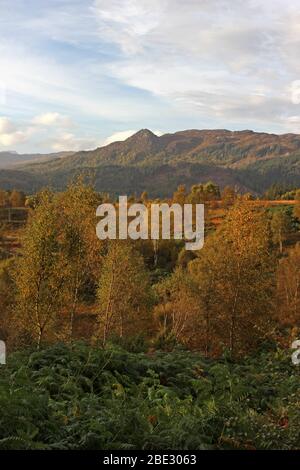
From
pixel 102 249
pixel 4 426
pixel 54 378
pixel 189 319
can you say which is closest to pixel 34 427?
pixel 4 426

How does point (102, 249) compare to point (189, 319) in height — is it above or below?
above

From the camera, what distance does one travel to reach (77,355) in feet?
54.1

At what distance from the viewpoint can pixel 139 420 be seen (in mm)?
9203

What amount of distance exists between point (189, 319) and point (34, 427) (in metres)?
21.5

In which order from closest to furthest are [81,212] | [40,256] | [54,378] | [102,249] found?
1. [54,378]
2. [40,256]
3. [81,212]
4. [102,249]

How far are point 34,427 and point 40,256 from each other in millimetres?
13576

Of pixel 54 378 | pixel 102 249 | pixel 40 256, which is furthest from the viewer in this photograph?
pixel 102 249
